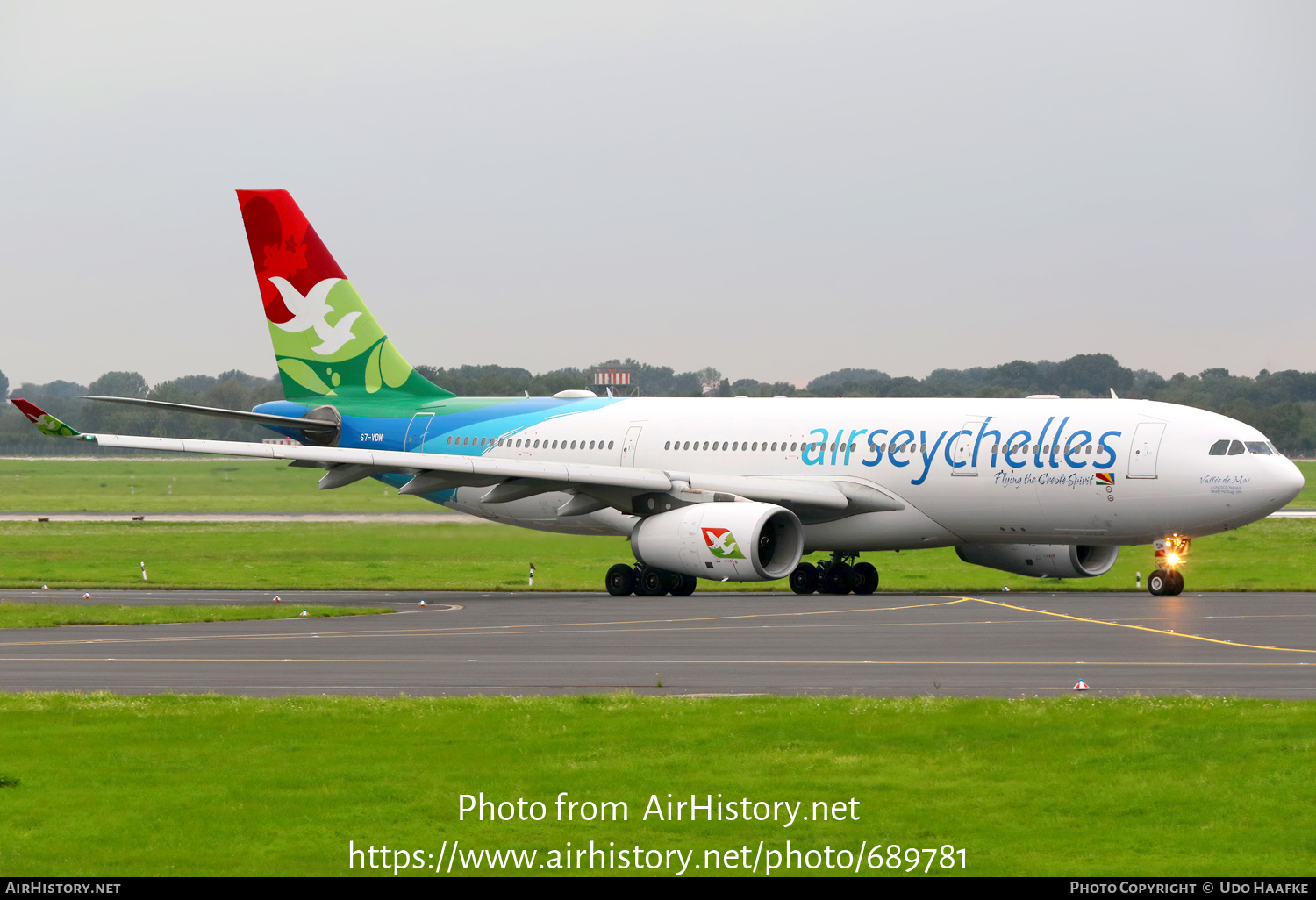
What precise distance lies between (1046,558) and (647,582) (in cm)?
947

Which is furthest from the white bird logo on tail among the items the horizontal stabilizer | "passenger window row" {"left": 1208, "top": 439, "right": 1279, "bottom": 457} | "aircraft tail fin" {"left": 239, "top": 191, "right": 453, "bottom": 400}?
"passenger window row" {"left": 1208, "top": 439, "right": 1279, "bottom": 457}

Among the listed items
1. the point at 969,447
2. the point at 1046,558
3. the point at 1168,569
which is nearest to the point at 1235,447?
the point at 1168,569

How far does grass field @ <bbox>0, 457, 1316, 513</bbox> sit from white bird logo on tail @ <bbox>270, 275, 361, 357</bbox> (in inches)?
786

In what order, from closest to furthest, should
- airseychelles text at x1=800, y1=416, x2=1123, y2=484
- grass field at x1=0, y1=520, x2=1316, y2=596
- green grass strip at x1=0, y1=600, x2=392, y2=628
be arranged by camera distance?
green grass strip at x1=0, y1=600, x2=392, y2=628 < airseychelles text at x1=800, y1=416, x2=1123, y2=484 < grass field at x1=0, y1=520, x2=1316, y2=596

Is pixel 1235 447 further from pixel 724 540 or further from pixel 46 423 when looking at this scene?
pixel 46 423

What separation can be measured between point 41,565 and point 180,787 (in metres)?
37.6

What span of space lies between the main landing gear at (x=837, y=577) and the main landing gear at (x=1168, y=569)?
6.45 meters

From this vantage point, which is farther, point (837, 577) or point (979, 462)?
point (837, 577)

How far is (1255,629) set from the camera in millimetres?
27219

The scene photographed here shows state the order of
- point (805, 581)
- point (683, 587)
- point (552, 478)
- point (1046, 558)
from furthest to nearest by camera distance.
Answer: point (805, 581), point (1046, 558), point (683, 587), point (552, 478)

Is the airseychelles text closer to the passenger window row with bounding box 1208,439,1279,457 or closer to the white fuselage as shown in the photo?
the white fuselage

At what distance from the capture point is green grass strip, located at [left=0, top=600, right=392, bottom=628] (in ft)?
101

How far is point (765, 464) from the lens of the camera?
130 feet

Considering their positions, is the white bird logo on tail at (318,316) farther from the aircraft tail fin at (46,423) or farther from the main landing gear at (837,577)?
the main landing gear at (837,577)
